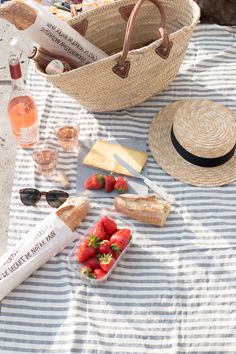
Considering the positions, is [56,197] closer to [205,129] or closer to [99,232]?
[99,232]

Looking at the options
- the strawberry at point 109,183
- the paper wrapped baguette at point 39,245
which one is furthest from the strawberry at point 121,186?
the paper wrapped baguette at point 39,245

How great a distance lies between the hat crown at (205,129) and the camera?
158 cm

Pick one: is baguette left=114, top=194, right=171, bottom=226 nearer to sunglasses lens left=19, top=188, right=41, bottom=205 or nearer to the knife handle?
the knife handle

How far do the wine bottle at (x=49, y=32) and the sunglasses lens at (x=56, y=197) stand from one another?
476mm

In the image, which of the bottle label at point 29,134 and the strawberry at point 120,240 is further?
the bottle label at point 29,134

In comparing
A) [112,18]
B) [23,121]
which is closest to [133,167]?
[23,121]

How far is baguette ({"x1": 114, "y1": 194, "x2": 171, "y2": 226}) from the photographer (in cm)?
150

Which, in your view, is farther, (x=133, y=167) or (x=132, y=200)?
(x=133, y=167)

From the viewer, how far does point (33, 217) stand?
61.3 inches

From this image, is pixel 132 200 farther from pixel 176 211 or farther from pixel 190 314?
pixel 190 314

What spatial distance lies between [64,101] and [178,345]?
102 cm

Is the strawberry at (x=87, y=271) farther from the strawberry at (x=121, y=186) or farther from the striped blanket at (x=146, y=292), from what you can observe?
the strawberry at (x=121, y=186)

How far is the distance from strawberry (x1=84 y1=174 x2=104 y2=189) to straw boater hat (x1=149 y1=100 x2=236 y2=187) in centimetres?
22

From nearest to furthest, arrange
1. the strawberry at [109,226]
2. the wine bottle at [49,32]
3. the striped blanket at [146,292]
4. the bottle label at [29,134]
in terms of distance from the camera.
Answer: the striped blanket at [146,292] < the strawberry at [109,226] < the wine bottle at [49,32] < the bottle label at [29,134]
